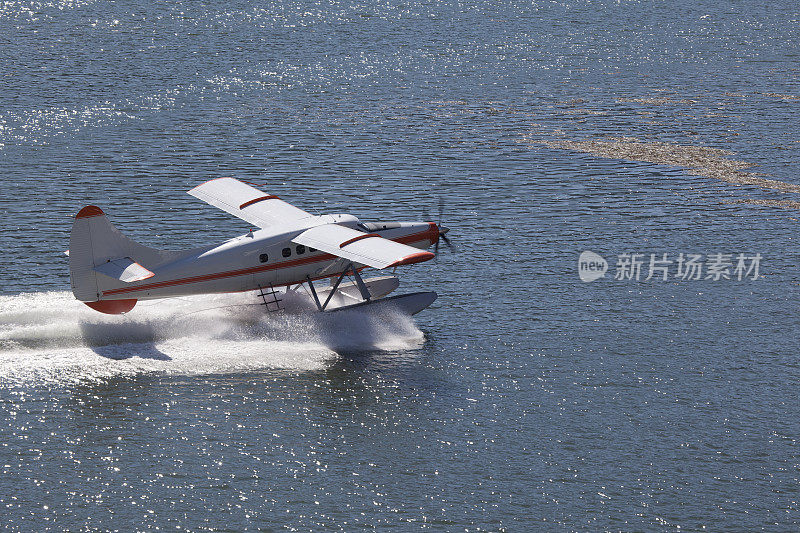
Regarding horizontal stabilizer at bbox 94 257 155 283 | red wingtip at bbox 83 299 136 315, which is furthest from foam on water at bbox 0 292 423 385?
horizontal stabilizer at bbox 94 257 155 283

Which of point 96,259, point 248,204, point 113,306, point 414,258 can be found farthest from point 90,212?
point 414,258

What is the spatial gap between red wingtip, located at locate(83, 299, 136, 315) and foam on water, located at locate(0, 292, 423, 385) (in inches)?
29.2

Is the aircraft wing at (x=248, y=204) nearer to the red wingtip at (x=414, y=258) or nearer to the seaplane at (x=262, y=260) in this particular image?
the seaplane at (x=262, y=260)

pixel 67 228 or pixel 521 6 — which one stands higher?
pixel 521 6

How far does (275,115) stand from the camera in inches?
2606

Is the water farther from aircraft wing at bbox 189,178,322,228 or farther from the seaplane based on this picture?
aircraft wing at bbox 189,178,322,228

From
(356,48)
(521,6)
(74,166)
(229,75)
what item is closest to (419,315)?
(74,166)

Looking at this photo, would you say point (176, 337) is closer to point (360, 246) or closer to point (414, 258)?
point (360, 246)

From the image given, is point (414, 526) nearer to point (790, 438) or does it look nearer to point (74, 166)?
point (790, 438)

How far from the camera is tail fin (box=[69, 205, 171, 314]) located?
32188 mm

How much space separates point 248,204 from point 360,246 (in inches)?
242

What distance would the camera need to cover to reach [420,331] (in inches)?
1398

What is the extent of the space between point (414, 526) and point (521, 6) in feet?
298

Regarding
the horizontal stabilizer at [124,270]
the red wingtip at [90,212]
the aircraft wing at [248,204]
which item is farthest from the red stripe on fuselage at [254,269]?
the red wingtip at [90,212]
